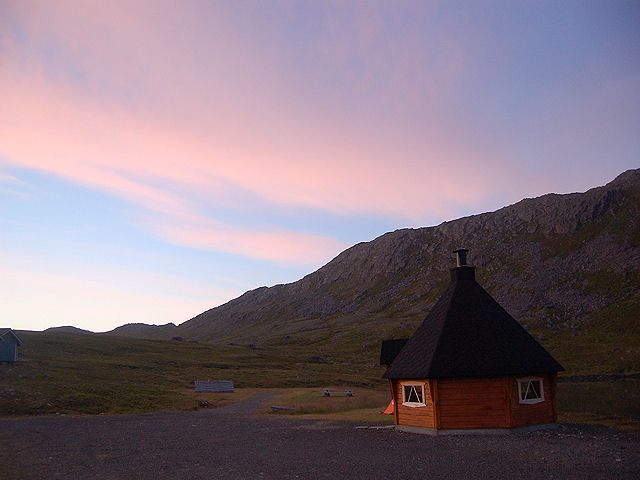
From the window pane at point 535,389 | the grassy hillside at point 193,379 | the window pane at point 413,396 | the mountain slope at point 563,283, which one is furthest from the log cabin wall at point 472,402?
the mountain slope at point 563,283

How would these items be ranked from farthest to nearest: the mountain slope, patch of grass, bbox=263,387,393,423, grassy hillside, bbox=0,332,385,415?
the mountain slope, grassy hillside, bbox=0,332,385,415, patch of grass, bbox=263,387,393,423

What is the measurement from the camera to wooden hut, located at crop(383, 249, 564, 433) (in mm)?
24453

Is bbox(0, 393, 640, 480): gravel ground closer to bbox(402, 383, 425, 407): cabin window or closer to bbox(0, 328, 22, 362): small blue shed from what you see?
bbox(402, 383, 425, 407): cabin window

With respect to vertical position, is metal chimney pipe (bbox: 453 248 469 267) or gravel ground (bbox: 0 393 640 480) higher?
metal chimney pipe (bbox: 453 248 469 267)

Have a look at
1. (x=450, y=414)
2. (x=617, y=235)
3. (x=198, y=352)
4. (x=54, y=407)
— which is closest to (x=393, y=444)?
(x=450, y=414)

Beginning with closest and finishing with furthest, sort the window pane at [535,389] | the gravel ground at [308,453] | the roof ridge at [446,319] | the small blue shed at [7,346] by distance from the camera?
1. the gravel ground at [308,453]
2. the roof ridge at [446,319]
3. the window pane at [535,389]
4. the small blue shed at [7,346]

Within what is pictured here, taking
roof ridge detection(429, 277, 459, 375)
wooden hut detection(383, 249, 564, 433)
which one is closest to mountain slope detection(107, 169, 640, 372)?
roof ridge detection(429, 277, 459, 375)

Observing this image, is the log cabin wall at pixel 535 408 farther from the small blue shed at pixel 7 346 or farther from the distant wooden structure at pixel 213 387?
the small blue shed at pixel 7 346

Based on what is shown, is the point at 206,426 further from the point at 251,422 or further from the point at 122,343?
the point at 122,343

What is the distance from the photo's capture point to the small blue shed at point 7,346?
5938cm

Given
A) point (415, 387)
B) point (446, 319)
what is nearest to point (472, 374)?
point (415, 387)

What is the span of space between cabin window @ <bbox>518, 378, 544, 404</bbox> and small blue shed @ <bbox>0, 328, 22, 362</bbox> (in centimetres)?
5720

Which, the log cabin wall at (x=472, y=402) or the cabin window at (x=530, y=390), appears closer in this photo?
the log cabin wall at (x=472, y=402)

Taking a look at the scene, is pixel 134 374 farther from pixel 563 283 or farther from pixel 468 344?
pixel 563 283
